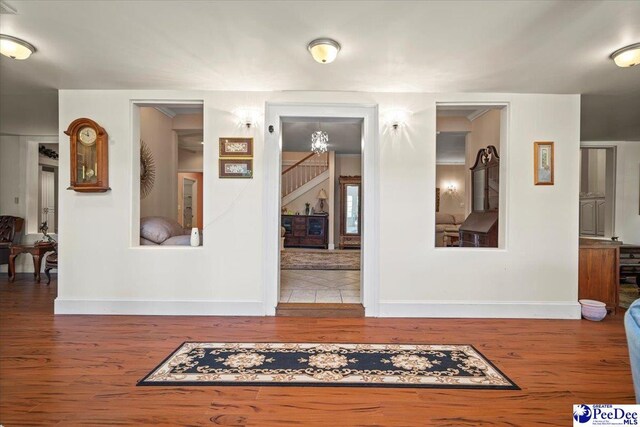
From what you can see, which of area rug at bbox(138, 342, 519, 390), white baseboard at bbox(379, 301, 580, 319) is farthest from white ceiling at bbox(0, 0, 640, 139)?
area rug at bbox(138, 342, 519, 390)

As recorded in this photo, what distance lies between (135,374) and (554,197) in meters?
4.12

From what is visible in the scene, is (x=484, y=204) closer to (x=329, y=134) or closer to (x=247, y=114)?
(x=247, y=114)

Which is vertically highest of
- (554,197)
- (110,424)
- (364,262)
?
(554,197)

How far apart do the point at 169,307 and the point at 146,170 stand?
2.26m

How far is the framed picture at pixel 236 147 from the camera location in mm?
3486

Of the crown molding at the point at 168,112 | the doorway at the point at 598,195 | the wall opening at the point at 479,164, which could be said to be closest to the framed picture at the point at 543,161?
the wall opening at the point at 479,164

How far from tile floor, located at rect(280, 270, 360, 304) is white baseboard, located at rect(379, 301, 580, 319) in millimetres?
537

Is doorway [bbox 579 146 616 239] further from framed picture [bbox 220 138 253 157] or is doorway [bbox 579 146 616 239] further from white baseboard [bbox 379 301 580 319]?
framed picture [bbox 220 138 253 157]

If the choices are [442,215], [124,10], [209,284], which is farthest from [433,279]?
[442,215]

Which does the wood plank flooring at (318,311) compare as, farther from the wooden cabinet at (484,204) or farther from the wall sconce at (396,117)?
the wall sconce at (396,117)

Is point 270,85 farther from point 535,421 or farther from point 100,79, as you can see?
point 535,421

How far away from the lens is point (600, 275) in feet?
11.9

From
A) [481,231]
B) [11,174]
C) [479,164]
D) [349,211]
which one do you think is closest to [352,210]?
[349,211]

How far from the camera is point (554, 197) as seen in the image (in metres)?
3.46
